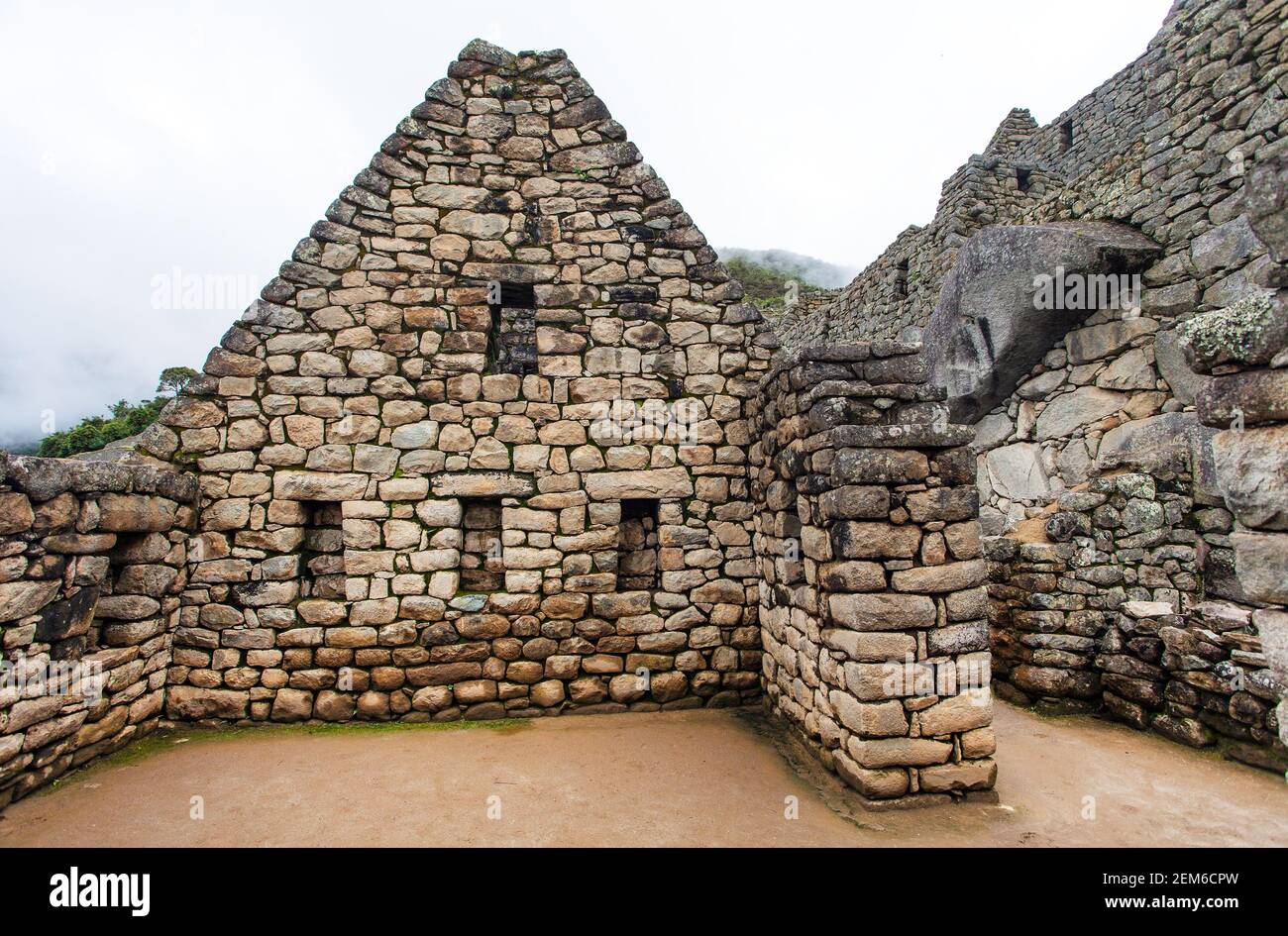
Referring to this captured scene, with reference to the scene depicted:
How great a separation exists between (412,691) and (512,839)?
2.43 metres

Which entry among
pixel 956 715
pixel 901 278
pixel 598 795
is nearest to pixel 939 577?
pixel 956 715

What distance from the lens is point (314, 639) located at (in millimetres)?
5559

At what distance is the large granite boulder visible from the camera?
7227 millimetres

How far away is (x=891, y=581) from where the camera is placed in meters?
4.05

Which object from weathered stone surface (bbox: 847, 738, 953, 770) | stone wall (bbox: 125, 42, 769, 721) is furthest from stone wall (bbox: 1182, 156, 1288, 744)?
stone wall (bbox: 125, 42, 769, 721)

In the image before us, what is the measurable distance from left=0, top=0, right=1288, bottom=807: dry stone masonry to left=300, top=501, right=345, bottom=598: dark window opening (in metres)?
0.03

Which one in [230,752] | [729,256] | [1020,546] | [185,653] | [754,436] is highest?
[729,256]

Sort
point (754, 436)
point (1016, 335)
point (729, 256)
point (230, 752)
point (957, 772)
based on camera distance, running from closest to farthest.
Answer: point (957, 772)
point (230, 752)
point (754, 436)
point (1016, 335)
point (729, 256)

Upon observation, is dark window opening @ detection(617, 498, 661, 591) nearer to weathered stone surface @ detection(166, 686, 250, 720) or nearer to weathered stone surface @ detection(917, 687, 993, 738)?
weathered stone surface @ detection(917, 687, 993, 738)

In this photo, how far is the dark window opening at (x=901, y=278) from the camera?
1197 centimetres

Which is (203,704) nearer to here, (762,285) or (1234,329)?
(1234,329)

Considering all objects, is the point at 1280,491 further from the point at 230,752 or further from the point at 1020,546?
the point at 230,752

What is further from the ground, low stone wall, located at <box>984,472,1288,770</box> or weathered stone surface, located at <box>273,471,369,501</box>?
weathered stone surface, located at <box>273,471,369,501</box>

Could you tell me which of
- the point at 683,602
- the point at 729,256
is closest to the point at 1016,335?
the point at 683,602
